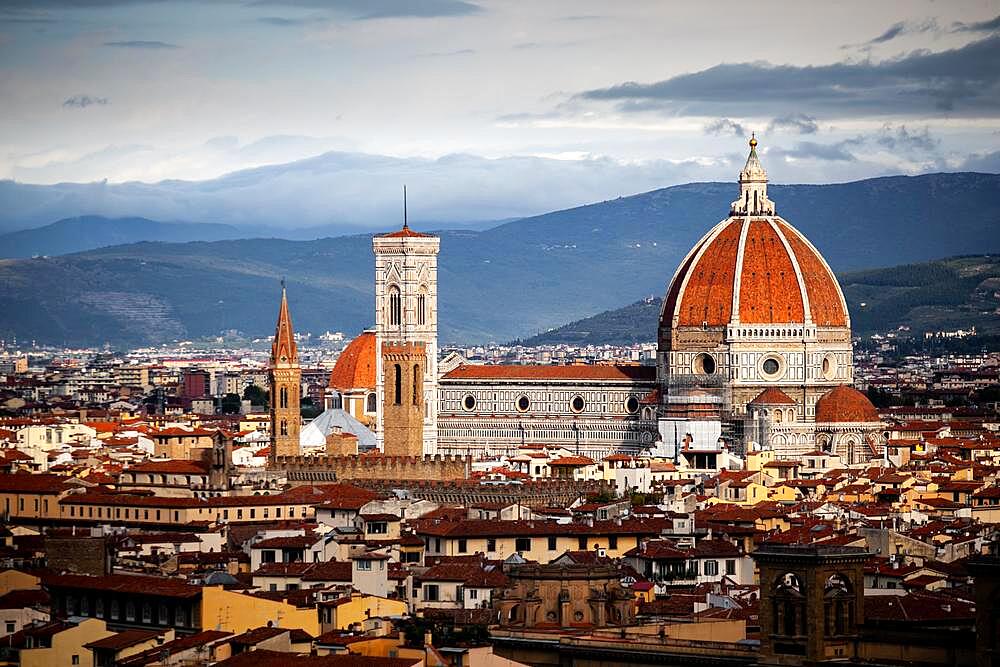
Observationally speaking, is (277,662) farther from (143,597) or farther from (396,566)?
(396,566)

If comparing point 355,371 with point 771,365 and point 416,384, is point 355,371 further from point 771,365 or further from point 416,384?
point 771,365

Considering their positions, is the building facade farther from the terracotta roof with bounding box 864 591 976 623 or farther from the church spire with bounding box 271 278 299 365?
the terracotta roof with bounding box 864 591 976 623

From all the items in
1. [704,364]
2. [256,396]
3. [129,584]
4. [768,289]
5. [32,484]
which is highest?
[768,289]

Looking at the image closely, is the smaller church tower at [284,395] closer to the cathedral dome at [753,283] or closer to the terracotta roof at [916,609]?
the cathedral dome at [753,283]

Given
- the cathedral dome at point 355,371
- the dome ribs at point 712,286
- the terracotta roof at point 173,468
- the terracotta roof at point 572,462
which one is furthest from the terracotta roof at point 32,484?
the cathedral dome at point 355,371

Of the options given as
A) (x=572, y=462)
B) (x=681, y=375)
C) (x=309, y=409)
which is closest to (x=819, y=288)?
(x=681, y=375)

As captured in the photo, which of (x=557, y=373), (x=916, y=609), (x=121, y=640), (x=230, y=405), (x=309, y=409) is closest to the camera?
(x=916, y=609)

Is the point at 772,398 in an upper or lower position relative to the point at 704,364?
lower

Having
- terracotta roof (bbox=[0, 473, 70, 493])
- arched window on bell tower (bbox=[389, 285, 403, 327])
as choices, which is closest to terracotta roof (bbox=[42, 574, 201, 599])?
terracotta roof (bbox=[0, 473, 70, 493])

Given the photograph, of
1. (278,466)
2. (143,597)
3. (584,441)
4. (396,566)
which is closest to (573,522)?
(396,566)
